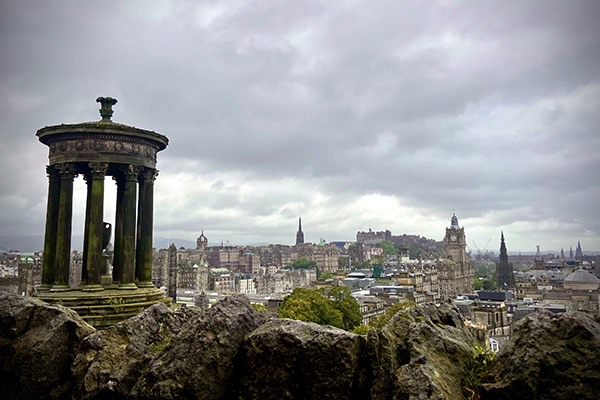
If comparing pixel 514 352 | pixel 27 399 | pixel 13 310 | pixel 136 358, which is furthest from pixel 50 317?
pixel 514 352

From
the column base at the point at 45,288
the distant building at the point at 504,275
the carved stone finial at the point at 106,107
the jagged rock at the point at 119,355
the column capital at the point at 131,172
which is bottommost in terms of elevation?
the distant building at the point at 504,275

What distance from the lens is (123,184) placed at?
19.6 metres

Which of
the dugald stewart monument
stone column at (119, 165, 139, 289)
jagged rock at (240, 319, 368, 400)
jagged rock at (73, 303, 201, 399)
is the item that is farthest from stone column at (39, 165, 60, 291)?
jagged rock at (240, 319, 368, 400)

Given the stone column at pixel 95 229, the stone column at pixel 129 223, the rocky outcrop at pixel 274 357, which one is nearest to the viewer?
the rocky outcrop at pixel 274 357

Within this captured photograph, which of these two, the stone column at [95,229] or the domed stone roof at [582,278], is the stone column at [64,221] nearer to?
the stone column at [95,229]

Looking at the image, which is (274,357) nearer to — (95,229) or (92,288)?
(92,288)

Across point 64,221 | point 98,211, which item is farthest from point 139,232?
point 64,221

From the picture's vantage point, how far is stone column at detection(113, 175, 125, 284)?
718 inches

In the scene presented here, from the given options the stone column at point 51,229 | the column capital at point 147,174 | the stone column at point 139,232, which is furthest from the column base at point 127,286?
the column capital at point 147,174

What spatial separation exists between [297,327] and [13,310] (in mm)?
6683

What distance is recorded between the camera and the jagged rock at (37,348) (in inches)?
381

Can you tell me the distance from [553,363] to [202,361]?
5.71 metres

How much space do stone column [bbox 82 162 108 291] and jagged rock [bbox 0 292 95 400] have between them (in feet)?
19.5

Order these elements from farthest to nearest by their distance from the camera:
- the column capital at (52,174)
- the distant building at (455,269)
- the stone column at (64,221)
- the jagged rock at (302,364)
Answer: the distant building at (455,269) → the column capital at (52,174) → the stone column at (64,221) → the jagged rock at (302,364)
